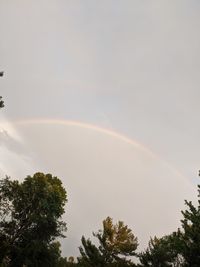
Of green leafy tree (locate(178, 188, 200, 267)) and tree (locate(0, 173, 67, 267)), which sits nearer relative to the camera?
green leafy tree (locate(178, 188, 200, 267))

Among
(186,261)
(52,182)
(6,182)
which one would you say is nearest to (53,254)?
(52,182)

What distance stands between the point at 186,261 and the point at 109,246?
2039 centimetres

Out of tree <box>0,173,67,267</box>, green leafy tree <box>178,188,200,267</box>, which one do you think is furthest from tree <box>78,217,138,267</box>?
green leafy tree <box>178,188,200,267</box>

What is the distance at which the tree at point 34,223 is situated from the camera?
1342 inches

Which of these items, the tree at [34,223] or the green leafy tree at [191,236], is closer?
the green leafy tree at [191,236]

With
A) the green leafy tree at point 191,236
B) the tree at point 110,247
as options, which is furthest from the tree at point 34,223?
the green leafy tree at point 191,236

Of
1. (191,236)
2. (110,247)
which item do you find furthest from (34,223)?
(191,236)

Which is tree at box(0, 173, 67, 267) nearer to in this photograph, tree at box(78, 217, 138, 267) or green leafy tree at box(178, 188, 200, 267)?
tree at box(78, 217, 138, 267)

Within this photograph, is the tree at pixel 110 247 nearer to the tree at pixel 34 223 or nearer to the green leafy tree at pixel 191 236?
the tree at pixel 34 223

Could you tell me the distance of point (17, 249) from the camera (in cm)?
3394

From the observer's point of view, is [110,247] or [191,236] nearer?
[191,236]

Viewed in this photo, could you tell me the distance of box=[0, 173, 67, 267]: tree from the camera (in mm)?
34094

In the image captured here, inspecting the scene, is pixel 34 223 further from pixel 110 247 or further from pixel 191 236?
pixel 191 236

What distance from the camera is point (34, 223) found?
3622 cm
